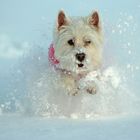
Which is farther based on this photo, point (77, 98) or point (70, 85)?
point (77, 98)

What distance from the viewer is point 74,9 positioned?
15.3 m

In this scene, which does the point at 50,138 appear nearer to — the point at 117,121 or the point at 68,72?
the point at 117,121

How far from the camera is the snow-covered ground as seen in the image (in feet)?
21.1

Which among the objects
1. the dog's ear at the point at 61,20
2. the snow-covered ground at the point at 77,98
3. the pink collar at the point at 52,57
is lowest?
the snow-covered ground at the point at 77,98

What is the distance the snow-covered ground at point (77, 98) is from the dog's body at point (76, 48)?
232mm

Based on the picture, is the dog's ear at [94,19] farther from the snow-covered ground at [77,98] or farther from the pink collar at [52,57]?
the pink collar at [52,57]

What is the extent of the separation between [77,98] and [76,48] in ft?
2.70

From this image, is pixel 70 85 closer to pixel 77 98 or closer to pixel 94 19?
pixel 77 98

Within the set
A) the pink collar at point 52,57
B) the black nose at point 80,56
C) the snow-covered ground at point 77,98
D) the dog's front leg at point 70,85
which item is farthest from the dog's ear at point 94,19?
the dog's front leg at point 70,85

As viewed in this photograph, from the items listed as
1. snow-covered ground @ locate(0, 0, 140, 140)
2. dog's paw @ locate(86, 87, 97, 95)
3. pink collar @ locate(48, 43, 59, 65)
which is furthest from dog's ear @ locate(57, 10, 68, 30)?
dog's paw @ locate(86, 87, 97, 95)

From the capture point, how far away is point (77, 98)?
9.06 meters

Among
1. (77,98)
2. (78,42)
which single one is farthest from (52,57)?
(77,98)

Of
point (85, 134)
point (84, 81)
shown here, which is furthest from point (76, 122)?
point (84, 81)

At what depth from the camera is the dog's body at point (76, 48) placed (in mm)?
8781
